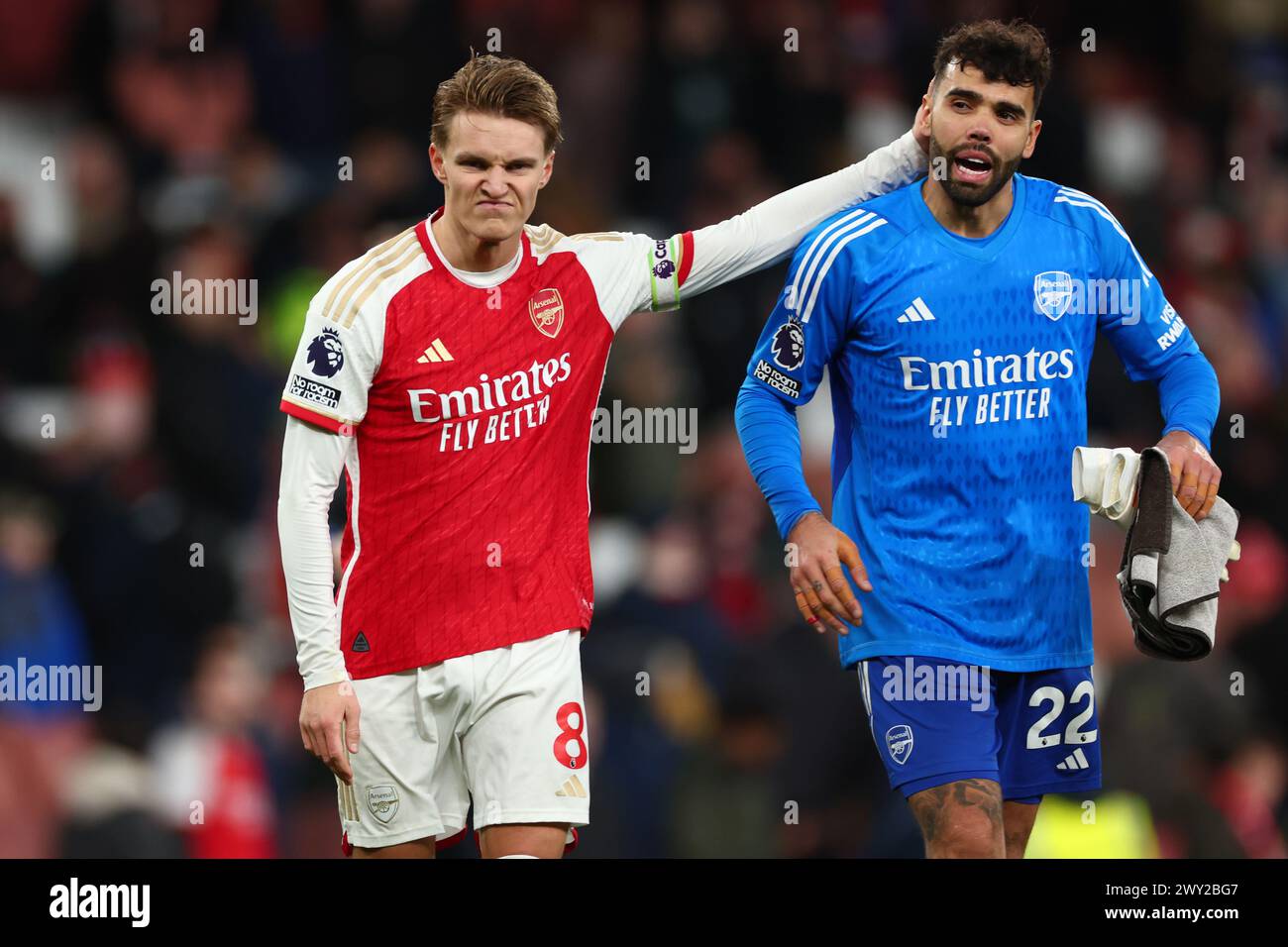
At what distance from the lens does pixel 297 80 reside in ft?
37.4

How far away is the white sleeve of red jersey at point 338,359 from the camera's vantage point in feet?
18.1

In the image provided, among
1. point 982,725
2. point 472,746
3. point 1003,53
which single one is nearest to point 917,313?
point 1003,53

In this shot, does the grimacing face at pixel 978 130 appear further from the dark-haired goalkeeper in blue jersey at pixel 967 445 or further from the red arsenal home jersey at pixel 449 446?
the red arsenal home jersey at pixel 449 446

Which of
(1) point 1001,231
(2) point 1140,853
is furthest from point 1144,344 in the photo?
(2) point 1140,853

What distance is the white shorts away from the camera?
18.2 ft

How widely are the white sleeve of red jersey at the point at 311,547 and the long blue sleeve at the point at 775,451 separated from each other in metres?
1.10

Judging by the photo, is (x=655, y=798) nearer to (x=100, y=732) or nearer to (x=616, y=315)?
(x=100, y=732)

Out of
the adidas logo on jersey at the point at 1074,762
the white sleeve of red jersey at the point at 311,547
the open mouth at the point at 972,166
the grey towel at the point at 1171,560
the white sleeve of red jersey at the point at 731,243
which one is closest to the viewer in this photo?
the white sleeve of red jersey at the point at 311,547

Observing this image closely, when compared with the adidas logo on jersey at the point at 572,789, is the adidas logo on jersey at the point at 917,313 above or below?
above

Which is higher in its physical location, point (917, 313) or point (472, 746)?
point (917, 313)

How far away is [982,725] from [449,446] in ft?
5.10

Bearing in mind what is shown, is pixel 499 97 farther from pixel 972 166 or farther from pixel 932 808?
pixel 932 808

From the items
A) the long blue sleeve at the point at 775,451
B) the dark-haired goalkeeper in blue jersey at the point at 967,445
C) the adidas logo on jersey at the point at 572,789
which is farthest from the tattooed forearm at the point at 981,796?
the adidas logo on jersey at the point at 572,789

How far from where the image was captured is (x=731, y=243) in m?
5.94
